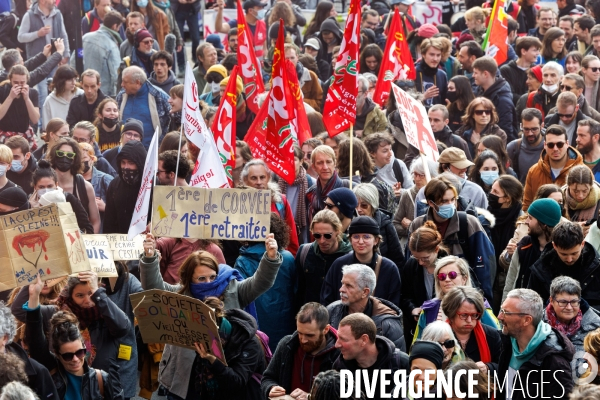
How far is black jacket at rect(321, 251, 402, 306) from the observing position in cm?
804

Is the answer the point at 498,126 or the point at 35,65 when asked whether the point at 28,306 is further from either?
the point at 35,65

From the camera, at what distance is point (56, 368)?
6863 mm

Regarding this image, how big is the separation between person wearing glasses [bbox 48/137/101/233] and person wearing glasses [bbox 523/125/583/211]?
145 inches

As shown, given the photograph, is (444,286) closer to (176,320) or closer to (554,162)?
(176,320)

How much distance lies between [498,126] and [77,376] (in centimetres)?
678

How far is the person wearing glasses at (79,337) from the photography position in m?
6.78

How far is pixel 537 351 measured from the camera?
6617mm

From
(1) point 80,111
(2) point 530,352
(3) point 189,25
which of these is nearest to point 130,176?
(1) point 80,111

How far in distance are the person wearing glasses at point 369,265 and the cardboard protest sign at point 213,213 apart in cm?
58

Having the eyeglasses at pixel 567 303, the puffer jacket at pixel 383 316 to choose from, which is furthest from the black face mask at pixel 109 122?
the eyeglasses at pixel 567 303

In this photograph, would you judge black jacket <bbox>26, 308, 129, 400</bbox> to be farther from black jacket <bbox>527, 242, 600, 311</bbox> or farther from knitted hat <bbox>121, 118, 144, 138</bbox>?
knitted hat <bbox>121, 118, 144, 138</bbox>

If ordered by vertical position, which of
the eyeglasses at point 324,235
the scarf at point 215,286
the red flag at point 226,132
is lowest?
the scarf at point 215,286

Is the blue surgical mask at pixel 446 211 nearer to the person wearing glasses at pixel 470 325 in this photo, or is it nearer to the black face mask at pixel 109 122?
the person wearing glasses at pixel 470 325

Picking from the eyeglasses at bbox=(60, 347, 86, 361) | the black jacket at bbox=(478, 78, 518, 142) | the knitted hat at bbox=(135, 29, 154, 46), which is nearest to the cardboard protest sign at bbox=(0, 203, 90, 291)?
the eyeglasses at bbox=(60, 347, 86, 361)
